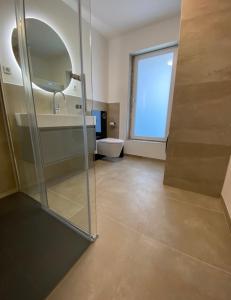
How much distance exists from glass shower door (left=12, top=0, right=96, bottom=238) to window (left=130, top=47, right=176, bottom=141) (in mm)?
1449

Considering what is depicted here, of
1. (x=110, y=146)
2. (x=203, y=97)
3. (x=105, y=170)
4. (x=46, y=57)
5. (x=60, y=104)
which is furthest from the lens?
(x=110, y=146)

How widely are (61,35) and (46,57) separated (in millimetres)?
433

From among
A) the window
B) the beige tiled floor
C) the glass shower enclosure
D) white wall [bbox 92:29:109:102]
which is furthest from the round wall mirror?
the beige tiled floor

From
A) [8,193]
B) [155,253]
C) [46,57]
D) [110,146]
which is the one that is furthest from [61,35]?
[155,253]

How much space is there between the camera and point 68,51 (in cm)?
201

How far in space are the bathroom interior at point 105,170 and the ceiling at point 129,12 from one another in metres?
0.02

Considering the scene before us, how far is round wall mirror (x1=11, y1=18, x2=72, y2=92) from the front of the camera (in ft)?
5.33

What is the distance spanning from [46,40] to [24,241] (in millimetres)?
2241

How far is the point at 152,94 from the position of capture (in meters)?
2.84

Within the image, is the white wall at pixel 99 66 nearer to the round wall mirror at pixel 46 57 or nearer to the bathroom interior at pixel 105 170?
the bathroom interior at pixel 105 170

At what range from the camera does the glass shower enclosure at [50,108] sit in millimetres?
1150

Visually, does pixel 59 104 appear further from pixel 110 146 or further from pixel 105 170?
pixel 105 170

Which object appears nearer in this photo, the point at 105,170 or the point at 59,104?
the point at 59,104

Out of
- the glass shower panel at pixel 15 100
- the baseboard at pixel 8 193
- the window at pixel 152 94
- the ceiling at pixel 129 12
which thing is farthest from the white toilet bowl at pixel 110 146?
the ceiling at pixel 129 12
